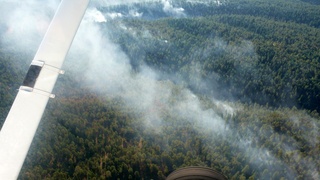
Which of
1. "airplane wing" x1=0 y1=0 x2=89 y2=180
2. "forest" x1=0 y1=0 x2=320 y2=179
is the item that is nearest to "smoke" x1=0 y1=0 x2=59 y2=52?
"forest" x1=0 y1=0 x2=320 y2=179

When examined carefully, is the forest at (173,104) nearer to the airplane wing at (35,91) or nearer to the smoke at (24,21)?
the smoke at (24,21)

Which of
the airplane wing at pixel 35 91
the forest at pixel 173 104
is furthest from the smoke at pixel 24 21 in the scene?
the airplane wing at pixel 35 91

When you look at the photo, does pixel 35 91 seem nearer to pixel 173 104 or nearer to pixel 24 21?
pixel 173 104

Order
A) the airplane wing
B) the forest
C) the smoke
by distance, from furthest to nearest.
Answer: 1. the smoke
2. the forest
3. the airplane wing

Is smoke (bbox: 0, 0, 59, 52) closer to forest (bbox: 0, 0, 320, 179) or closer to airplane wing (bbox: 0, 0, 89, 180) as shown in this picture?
forest (bbox: 0, 0, 320, 179)

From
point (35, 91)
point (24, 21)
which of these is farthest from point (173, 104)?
point (24, 21)

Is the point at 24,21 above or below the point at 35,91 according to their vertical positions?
above

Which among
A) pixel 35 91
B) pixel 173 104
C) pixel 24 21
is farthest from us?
pixel 24 21
